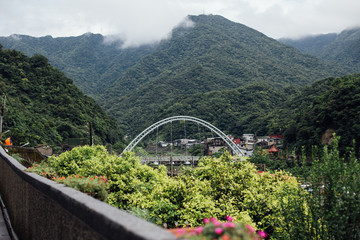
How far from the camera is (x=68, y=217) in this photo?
2.91 m

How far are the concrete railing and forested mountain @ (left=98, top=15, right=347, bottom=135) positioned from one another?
108m

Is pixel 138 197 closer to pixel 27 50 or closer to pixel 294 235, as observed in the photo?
pixel 294 235

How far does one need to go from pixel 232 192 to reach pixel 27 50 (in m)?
194

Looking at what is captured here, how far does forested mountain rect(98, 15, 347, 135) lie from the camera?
136625 mm

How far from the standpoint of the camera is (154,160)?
66188 mm

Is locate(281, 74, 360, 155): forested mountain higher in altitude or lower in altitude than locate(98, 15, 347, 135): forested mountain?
lower

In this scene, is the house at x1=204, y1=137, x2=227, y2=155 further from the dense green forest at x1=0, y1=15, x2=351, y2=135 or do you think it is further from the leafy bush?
the leafy bush

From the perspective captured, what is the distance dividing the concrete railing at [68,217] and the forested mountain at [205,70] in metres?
108

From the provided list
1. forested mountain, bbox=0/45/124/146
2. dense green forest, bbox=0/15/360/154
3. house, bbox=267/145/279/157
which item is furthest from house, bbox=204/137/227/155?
forested mountain, bbox=0/45/124/146

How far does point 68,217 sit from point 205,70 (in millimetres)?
144895

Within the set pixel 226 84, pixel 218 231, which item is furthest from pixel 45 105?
pixel 226 84

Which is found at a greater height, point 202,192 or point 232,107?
point 232,107

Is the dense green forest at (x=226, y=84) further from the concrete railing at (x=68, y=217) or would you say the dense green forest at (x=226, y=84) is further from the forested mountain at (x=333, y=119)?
the concrete railing at (x=68, y=217)

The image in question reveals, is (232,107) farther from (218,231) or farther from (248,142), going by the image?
(218,231)
